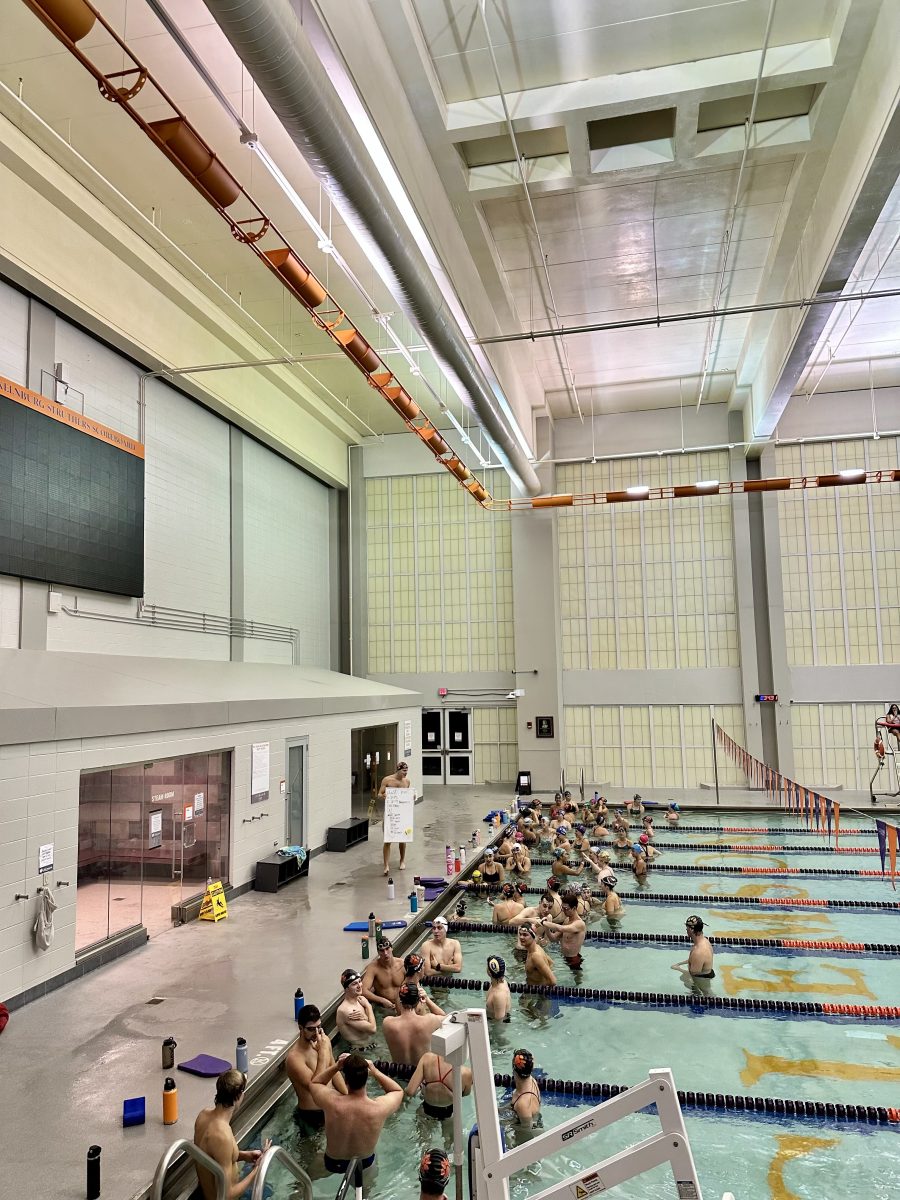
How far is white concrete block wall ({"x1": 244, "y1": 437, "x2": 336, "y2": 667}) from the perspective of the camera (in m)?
18.9

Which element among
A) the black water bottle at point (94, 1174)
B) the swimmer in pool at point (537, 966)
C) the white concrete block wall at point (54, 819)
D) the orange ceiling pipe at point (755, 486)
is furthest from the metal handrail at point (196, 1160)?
the orange ceiling pipe at point (755, 486)

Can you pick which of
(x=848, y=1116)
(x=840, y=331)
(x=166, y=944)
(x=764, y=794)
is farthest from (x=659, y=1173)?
(x=840, y=331)

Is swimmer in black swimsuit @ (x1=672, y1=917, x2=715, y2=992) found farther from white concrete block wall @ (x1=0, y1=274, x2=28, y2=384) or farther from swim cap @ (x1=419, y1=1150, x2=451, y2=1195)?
white concrete block wall @ (x1=0, y1=274, x2=28, y2=384)

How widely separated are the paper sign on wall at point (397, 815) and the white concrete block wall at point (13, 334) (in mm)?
8453

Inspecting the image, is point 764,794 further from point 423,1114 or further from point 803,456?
point 423,1114

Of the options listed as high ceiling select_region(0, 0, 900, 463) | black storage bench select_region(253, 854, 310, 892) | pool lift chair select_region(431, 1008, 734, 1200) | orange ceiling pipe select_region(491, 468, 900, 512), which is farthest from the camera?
orange ceiling pipe select_region(491, 468, 900, 512)

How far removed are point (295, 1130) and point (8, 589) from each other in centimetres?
845

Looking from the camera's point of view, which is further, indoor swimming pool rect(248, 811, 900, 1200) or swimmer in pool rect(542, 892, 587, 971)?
swimmer in pool rect(542, 892, 587, 971)

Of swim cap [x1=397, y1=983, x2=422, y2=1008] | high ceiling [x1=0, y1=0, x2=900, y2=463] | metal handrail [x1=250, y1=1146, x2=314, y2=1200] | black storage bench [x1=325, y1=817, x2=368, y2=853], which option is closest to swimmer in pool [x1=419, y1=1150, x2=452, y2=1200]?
metal handrail [x1=250, y1=1146, x2=314, y2=1200]

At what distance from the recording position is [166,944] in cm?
927

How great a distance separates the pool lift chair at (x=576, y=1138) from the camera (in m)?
2.62

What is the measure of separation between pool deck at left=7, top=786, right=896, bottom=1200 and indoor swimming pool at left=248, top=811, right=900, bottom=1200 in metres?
0.94

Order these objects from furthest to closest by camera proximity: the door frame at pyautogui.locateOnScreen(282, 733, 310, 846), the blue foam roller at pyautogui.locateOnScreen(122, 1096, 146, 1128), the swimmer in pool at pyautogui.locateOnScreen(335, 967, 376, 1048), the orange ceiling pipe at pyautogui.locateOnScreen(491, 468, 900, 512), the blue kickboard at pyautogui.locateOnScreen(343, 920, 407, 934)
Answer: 1. the orange ceiling pipe at pyautogui.locateOnScreen(491, 468, 900, 512)
2. the door frame at pyautogui.locateOnScreen(282, 733, 310, 846)
3. the blue kickboard at pyautogui.locateOnScreen(343, 920, 407, 934)
4. the swimmer in pool at pyautogui.locateOnScreen(335, 967, 376, 1048)
5. the blue foam roller at pyautogui.locateOnScreen(122, 1096, 146, 1128)

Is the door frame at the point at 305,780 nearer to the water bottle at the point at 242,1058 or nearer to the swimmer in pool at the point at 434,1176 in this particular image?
the water bottle at the point at 242,1058
